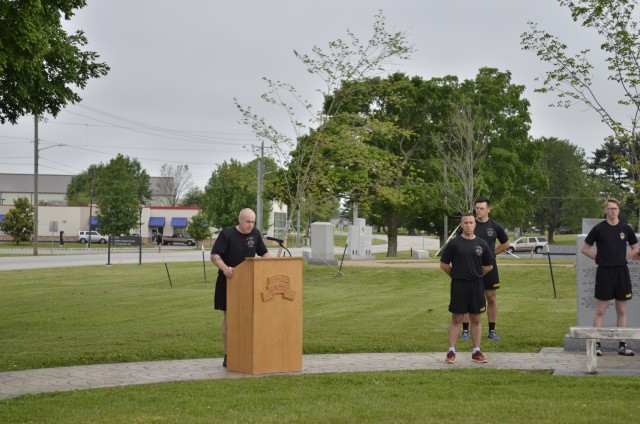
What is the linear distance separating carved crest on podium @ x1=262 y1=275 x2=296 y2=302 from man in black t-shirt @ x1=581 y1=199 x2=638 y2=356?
3.98m

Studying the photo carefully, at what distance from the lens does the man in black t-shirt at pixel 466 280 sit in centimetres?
1089

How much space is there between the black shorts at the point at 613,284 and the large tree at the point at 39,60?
8.60 meters

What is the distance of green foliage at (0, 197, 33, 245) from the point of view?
81.3 m

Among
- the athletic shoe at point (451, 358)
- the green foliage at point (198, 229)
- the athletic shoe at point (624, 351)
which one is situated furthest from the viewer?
the green foliage at point (198, 229)

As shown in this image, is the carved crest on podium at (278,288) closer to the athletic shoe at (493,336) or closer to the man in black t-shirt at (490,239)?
the man in black t-shirt at (490,239)

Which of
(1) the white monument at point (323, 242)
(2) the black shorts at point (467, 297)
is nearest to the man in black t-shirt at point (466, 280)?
(2) the black shorts at point (467, 297)

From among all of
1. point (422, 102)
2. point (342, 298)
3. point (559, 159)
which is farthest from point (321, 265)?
point (559, 159)

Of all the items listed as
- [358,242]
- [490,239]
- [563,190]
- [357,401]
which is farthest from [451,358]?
[563,190]

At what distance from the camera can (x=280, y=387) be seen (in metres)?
9.05

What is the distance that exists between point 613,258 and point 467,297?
2.05 metres

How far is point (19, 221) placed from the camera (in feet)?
268

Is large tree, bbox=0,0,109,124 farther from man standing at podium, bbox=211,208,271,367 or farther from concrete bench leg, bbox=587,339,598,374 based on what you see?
concrete bench leg, bbox=587,339,598,374

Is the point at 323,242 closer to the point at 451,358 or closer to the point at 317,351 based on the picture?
the point at 317,351

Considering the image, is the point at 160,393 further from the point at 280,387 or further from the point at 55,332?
the point at 55,332
